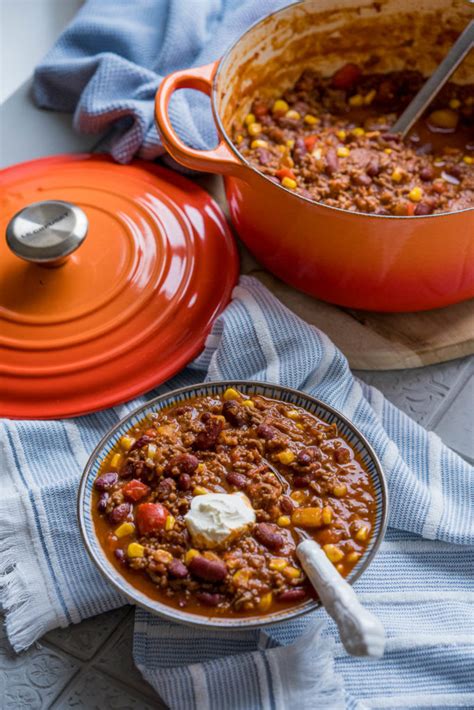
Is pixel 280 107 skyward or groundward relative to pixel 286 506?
skyward

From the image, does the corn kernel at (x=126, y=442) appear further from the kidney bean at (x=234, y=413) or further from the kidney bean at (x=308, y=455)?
the kidney bean at (x=308, y=455)

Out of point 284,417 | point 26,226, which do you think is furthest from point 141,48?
point 284,417

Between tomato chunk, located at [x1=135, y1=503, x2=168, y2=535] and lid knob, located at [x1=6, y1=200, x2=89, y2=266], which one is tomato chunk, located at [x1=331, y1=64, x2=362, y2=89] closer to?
lid knob, located at [x1=6, y1=200, x2=89, y2=266]

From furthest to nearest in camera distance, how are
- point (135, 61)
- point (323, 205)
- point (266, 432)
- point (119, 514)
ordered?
point (135, 61) < point (323, 205) < point (266, 432) < point (119, 514)

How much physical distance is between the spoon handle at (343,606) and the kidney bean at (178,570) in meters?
0.18

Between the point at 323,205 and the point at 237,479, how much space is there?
21.9 inches

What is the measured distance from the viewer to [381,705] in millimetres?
1355

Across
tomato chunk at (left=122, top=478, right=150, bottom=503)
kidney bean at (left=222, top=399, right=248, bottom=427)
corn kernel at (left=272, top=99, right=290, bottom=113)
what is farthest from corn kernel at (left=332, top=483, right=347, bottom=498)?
corn kernel at (left=272, top=99, right=290, bottom=113)

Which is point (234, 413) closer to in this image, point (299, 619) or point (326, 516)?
point (326, 516)

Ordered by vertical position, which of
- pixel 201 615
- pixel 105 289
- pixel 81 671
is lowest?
pixel 81 671

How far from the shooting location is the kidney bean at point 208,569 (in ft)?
4.29

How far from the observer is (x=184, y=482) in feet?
4.70

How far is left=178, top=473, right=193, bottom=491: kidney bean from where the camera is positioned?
143 cm

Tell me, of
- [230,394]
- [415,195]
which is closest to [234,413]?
[230,394]
